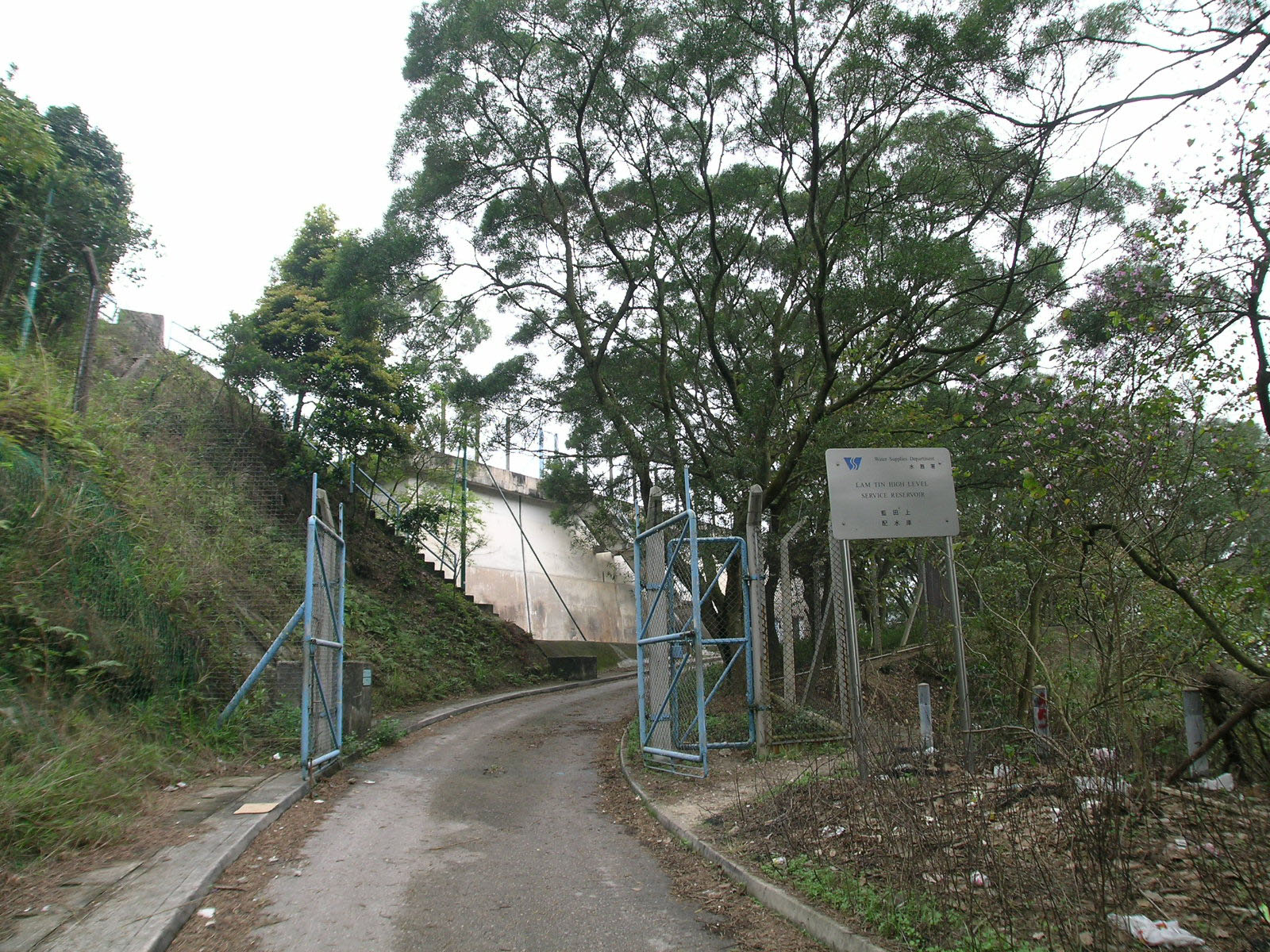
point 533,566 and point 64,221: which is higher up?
point 64,221

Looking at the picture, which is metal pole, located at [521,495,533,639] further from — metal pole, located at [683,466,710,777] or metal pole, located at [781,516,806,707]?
metal pole, located at [683,466,710,777]

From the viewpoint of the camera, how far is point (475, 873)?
5.41 m

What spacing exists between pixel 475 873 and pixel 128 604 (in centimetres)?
531

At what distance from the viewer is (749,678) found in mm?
8867

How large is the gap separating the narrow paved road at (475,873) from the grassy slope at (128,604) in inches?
60.0

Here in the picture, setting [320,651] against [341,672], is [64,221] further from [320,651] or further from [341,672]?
[341,672]

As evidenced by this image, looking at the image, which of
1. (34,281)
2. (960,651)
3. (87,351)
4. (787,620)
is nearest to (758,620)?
(787,620)

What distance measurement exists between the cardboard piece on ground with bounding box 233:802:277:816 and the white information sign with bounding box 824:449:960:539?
16.3ft

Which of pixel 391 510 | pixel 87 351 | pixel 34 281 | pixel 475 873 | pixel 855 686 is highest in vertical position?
pixel 34 281

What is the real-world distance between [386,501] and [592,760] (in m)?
12.1

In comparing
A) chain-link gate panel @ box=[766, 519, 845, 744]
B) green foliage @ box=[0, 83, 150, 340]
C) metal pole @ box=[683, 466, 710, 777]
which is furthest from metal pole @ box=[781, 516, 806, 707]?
green foliage @ box=[0, 83, 150, 340]

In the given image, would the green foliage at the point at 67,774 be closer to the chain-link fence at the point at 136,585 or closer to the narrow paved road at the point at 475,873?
the chain-link fence at the point at 136,585

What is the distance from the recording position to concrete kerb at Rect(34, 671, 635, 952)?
12.9ft

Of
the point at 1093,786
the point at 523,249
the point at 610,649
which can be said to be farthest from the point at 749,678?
the point at 610,649
